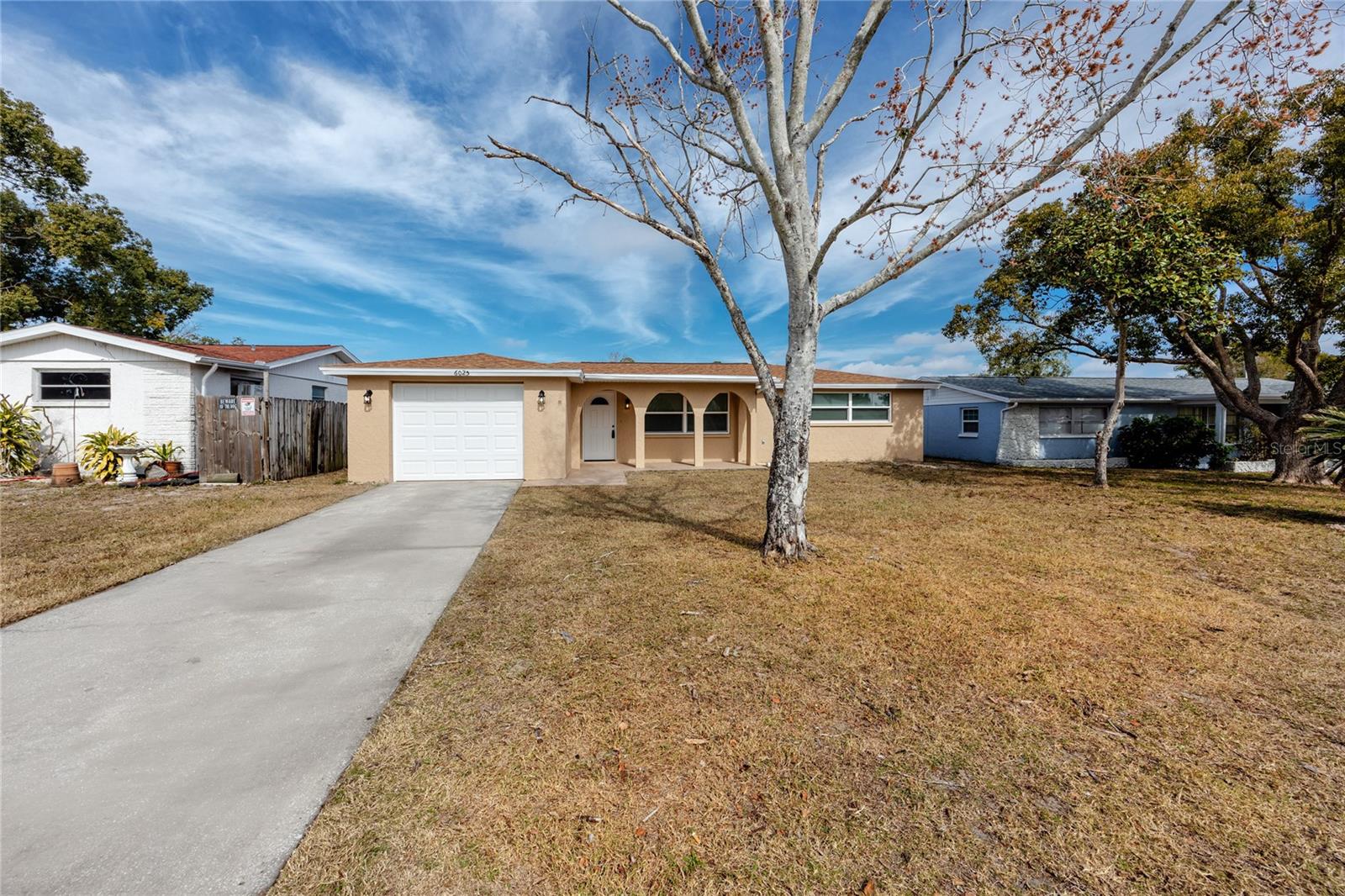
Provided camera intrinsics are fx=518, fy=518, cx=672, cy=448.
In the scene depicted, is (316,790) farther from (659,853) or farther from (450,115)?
(450,115)

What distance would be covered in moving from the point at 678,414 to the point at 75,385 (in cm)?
1493

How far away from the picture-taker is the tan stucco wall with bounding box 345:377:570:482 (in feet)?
39.0

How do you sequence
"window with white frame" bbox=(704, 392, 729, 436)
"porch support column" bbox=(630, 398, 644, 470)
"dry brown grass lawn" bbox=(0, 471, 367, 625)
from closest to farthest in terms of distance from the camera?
"dry brown grass lawn" bbox=(0, 471, 367, 625)
"porch support column" bbox=(630, 398, 644, 470)
"window with white frame" bbox=(704, 392, 729, 436)

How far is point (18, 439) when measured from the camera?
11.5 m

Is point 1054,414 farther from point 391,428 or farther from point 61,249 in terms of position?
point 61,249

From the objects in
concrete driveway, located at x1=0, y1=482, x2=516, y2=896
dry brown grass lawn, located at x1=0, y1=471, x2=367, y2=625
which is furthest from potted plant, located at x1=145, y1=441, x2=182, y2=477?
concrete driveway, located at x1=0, y1=482, x2=516, y2=896

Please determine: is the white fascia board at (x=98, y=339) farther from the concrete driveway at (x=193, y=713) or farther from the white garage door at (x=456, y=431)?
the concrete driveway at (x=193, y=713)

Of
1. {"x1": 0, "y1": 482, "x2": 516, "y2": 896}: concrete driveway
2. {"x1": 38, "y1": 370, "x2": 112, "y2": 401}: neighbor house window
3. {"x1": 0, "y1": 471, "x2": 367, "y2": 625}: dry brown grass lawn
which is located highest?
{"x1": 38, "y1": 370, "x2": 112, "y2": 401}: neighbor house window

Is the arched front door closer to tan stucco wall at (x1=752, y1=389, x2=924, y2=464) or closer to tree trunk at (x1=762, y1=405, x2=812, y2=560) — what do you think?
tan stucco wall at (x1=752, y1=389, x2=924, y2=464)

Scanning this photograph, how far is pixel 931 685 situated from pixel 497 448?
36.8 feet

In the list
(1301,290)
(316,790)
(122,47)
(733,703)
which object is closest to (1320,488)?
(1301,290)

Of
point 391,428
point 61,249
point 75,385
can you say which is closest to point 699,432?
point 391,428

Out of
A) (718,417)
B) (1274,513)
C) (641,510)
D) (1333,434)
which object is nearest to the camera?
(1333,434)

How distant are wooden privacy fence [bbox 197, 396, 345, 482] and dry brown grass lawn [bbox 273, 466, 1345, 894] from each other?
1069 centimetres
